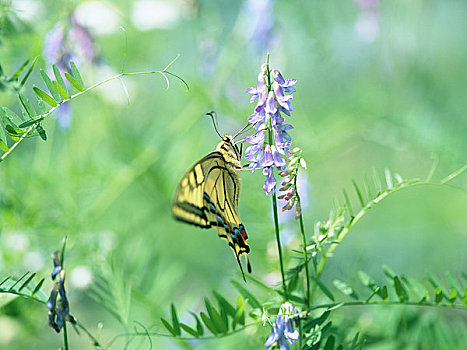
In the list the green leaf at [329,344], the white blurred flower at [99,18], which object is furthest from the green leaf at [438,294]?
the white blurred flower at [99,18]

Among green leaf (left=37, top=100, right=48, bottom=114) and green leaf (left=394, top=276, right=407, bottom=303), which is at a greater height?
green leaf (left=37, top=100, right=48, bottom=114)

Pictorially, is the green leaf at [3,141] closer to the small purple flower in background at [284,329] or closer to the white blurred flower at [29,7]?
the small purple flower in background at [284,329]

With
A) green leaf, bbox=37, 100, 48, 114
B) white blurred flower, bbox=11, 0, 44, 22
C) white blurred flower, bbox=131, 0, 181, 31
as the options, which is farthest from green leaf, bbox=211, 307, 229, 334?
white blurred flower, bbox=131, 0, 181, 31

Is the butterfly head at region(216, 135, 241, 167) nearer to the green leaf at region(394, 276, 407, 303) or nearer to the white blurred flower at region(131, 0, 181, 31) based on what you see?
the green leaf at region(394, 276, 407, 303)

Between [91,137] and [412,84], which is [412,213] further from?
[91,137]

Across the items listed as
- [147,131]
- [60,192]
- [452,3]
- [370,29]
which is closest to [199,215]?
[60,192]

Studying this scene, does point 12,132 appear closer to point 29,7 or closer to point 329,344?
point 329,344
